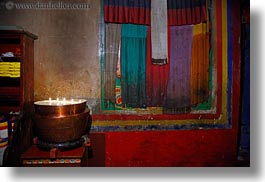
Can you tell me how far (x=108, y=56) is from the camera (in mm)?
2145

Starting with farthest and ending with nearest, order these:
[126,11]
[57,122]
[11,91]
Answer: [126,11], [11,91], [57,122]

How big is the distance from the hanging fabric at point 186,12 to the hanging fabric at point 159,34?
6 centimetres

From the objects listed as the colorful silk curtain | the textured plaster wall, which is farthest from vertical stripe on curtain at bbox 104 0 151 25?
the textured plaster wall

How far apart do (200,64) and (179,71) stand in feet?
0.66

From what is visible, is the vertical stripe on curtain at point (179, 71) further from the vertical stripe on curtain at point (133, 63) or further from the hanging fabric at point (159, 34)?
the vertical stripe on curtain at point (133, 63)

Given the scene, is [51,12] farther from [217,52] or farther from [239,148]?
[239,148]

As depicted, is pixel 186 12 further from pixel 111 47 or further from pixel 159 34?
pixel 111 47

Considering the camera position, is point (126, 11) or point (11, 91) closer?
point (11, 91)

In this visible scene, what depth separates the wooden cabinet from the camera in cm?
184

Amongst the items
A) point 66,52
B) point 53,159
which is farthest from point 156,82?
point 53,159

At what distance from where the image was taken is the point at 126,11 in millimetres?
2133

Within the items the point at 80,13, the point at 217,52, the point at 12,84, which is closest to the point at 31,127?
the point at 12,84

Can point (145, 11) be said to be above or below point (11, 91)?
above

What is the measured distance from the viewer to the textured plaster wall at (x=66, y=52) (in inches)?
83.1
